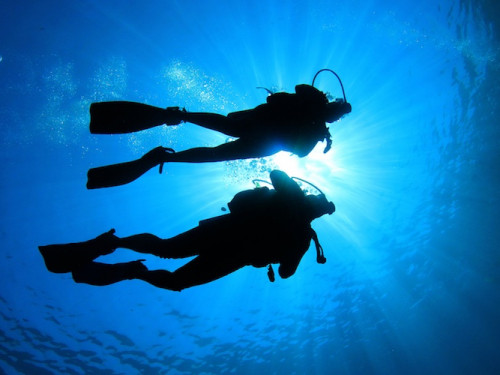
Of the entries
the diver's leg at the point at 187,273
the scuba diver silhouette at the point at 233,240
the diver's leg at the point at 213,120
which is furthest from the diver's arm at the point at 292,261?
the diver's leg at the point at 213,120

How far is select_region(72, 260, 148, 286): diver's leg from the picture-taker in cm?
289

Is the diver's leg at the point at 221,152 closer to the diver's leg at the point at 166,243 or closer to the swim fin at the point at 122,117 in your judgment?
the swim fin at the point at 122,117

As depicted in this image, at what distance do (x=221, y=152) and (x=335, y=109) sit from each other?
1464 millimetres

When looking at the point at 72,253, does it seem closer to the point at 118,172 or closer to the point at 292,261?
the point at 118,172

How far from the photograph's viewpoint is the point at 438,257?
28.8 meters

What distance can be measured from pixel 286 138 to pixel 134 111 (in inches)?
68.2

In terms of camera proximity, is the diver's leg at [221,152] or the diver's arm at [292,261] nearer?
the diver's leg at [221,152]

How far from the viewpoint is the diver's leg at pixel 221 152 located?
10.5 feet

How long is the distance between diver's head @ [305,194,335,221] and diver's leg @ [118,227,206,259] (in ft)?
4.42

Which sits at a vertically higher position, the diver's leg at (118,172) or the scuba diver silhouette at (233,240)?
the diver's leg at (118,172)

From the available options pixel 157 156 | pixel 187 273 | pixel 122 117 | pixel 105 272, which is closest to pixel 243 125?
pixel 157 156

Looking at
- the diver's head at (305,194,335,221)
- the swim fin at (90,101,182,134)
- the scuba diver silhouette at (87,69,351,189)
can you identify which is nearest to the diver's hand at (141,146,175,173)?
the scuba diver silhouette at (87,69,351,189)

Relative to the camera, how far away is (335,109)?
10.5 ft

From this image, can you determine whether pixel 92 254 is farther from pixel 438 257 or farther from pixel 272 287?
pixel 438 257
